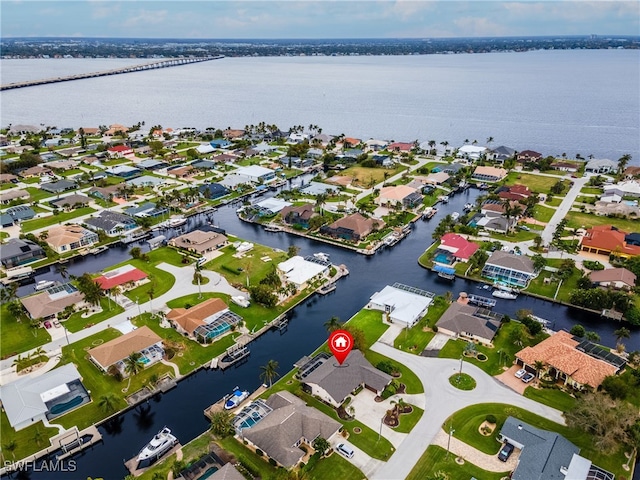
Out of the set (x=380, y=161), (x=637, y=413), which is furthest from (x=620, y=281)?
(x=380, y=161)

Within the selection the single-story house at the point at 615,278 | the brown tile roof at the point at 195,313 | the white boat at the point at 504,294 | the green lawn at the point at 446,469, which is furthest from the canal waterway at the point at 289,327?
the green lawn at the point at 446,469

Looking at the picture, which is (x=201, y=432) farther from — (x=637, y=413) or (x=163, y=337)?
(x=637, y=413)

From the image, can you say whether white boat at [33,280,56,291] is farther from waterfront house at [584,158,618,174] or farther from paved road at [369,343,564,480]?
waterfront house at [584,158,618,174]

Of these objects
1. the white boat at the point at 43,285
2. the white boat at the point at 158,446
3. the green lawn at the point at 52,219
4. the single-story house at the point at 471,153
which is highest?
the single-story house at the point at 471,153

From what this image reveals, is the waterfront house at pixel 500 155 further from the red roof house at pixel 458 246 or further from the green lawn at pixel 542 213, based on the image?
the red roof house at pixel 458 246

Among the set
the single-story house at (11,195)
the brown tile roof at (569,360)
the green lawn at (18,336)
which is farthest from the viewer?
the single-story house at (11,195)

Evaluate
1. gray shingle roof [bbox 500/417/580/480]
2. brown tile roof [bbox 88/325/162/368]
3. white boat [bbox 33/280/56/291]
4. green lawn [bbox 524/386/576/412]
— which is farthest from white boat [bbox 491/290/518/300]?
white boat [bbox 33/280/56/291]

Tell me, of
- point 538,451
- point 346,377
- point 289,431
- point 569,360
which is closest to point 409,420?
point 346,377
